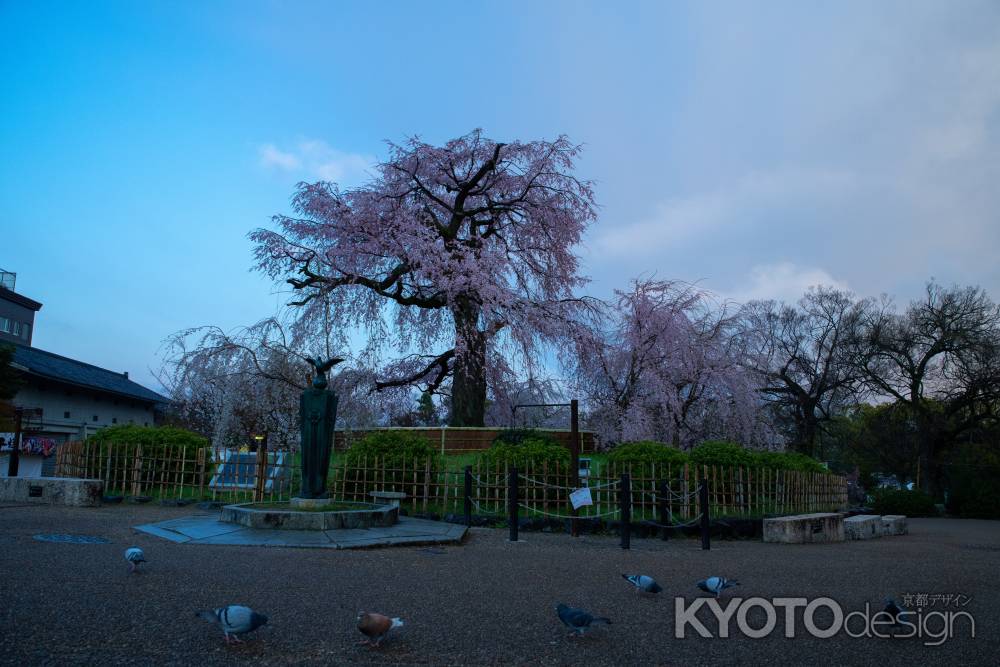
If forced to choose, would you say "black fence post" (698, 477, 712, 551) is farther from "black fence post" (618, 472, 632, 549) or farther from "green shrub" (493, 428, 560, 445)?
"green shrub" (493, 428, 560, 445)

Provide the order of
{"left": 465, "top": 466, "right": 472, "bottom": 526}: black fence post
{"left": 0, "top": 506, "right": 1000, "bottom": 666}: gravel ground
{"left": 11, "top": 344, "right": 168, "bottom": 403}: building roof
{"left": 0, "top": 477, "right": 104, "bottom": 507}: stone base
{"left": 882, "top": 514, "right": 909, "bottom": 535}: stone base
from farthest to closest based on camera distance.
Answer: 1. {"left": 11, "top": 344, "right": 168, "bottom": 403}: building roof
2. {"left": 882, "top": 514, "right": 909, "bottom": 535}: stone base
3. {"left": 0, "top": 477, "right": 104, "bottom": 507}: stone base
4. {"left": 465, "top": 466, "right": 472, "bottom": 526}: black fence post
5. {"left": 0, "top": 506, "right": 1000, "bottom": 666}: gravel ground

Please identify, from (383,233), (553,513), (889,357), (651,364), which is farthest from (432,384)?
(889,357)

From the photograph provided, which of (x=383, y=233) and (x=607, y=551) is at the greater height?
(x=383, y=233)

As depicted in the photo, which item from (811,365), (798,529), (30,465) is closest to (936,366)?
(811,365)

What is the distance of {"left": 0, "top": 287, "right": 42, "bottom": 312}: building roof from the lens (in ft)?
123

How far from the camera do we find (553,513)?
13.4 m

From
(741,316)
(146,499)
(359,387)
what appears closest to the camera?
(146,499)

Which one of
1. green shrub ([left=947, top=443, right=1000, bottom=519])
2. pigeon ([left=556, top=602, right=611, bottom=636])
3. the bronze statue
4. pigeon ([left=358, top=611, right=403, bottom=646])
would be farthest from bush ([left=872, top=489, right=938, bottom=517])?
pigeon ([left=358, top=611, right=403, bottom=646])

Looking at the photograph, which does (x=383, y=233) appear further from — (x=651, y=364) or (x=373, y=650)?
(x=373, y=650)

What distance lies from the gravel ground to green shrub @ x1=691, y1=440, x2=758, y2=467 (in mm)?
3078

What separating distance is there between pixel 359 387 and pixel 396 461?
639 centimetres

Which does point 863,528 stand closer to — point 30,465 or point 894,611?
point 894,611

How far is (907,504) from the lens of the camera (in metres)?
28.2

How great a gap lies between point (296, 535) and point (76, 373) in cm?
3096
